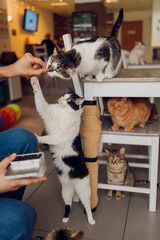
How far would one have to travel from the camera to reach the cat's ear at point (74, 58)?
44.4 inches

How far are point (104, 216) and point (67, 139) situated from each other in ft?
1.63

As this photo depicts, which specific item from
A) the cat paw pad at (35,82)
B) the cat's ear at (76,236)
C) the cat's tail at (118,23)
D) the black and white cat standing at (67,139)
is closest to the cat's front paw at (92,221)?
the black and white cat standing at (67,139)

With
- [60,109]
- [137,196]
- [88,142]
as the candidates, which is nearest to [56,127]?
[60,109]

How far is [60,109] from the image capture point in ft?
3.87

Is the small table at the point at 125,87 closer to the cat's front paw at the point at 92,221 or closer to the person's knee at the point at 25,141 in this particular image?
the person's knee at the point at 25,141

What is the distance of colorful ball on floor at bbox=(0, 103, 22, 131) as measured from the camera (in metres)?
2.56

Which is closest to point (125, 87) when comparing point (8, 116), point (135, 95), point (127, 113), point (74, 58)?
point (135, 95)

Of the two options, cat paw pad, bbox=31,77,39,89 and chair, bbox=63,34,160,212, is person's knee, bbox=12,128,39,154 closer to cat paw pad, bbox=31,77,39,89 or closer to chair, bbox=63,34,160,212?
cat paw pad, bbox=31,77,39,89

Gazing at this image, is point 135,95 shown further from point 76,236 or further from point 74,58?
point 76,236

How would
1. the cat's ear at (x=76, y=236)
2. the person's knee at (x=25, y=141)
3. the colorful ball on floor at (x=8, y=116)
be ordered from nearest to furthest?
the cat's ear at (x=76, y=236)
the person's knee at (x=25, y=141)
the colorful ball on floor at (x=8, y=116)

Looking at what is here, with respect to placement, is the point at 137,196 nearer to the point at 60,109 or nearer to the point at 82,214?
the point at 82,214

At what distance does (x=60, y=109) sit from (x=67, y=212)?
562 millimetres

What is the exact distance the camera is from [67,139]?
3.84 feet

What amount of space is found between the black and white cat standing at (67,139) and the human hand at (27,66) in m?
0.05
